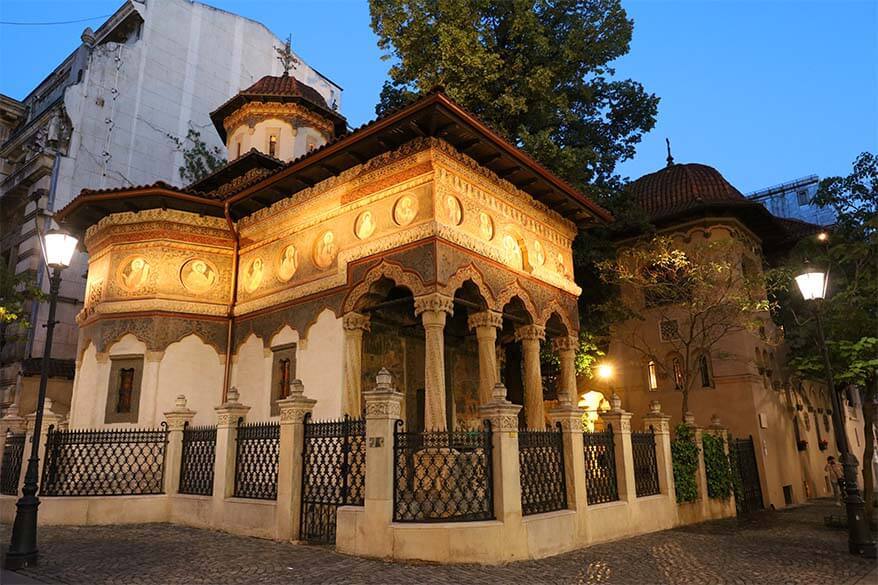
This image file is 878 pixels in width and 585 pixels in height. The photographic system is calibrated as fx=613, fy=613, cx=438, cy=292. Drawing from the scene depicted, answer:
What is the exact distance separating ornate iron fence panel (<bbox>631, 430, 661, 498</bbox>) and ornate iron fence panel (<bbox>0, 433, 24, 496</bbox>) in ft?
35.1

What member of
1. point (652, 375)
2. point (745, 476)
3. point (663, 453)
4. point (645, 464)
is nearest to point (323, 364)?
point (645, 464)

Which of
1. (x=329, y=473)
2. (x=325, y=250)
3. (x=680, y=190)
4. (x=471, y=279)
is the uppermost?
(x=680, y=190)

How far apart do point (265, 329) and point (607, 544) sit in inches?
321

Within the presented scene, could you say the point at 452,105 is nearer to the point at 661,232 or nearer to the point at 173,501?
the point at 173,501

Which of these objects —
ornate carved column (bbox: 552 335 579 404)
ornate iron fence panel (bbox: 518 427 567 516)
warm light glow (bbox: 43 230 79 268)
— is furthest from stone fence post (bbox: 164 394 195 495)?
ornate carved column (bbox: 552 335 579 404)

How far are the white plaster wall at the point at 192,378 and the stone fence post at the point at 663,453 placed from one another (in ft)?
30.0

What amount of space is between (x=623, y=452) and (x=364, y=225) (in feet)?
20.5

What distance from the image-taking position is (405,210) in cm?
1127

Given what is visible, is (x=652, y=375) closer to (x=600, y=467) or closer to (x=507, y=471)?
(x=600, y=467)

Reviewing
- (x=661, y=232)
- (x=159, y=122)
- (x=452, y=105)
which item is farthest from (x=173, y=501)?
(x=159, y=122)

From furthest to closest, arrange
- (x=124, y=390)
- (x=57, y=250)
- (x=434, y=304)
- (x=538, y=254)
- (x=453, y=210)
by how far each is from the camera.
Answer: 1. (x=538, y=254)
2. (x=124, y=390)
3. (x=453, y=210)
4. (x=434, y=304)
5. (x=57, y=250)

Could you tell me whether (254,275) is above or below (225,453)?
above

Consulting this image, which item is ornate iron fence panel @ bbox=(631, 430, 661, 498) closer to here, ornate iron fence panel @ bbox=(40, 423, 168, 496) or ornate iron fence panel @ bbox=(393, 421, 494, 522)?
ornate iron fence panel @ bbox=(393, 421, 494, 522)

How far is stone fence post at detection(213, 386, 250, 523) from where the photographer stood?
960cm
